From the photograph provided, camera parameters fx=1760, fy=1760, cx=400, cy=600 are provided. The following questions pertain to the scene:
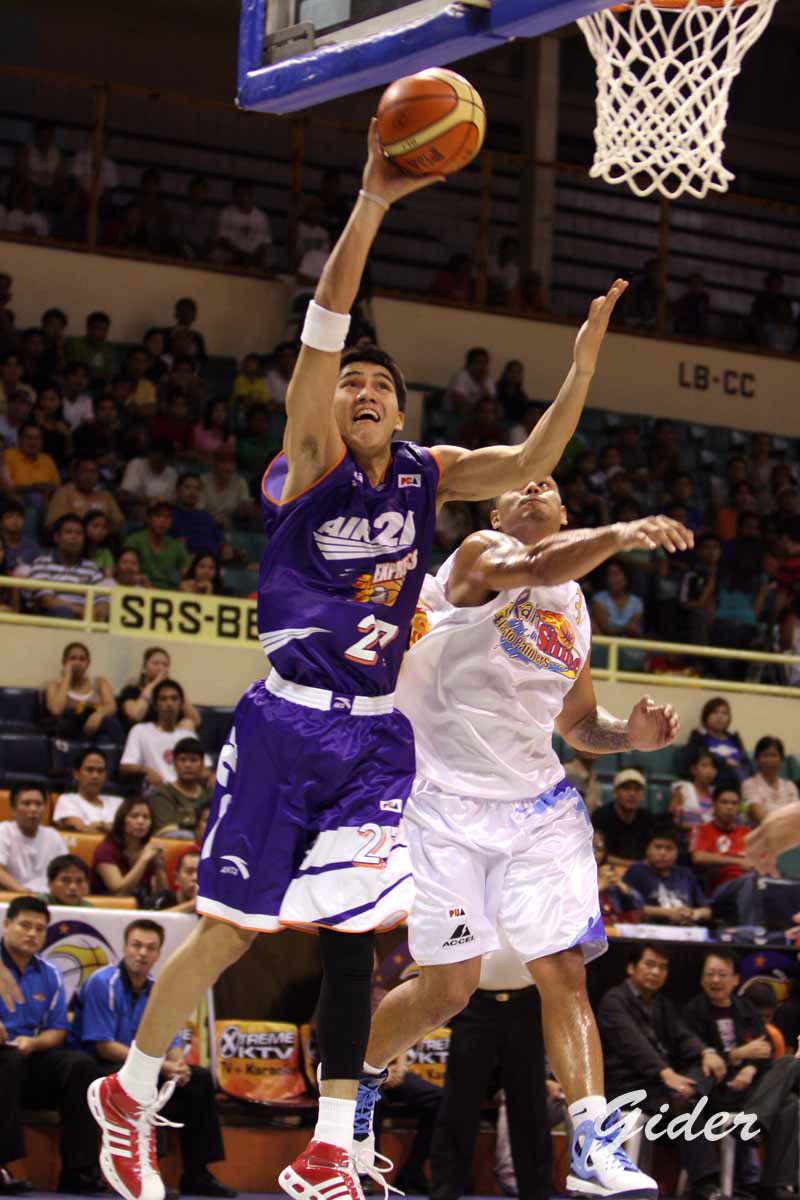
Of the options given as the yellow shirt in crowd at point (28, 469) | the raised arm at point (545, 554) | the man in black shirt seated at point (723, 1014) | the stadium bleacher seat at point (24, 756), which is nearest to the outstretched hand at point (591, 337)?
the raised arm at point (545, 554)

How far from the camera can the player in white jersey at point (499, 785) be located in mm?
5824

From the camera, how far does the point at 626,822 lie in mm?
11516

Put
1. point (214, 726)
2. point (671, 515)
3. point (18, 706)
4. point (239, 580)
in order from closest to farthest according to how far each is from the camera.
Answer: point (18, 706), point (214, 726), point (239, 580), point (671, 515)

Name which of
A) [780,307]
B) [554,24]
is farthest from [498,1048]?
[780,307]

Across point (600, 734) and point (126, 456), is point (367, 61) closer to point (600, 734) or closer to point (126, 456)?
point (600, 734)

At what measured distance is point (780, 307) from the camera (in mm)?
19844

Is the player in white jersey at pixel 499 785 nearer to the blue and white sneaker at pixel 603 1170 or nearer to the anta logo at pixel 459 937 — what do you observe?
the anta logo at pixel 459 937

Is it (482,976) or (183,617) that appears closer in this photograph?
(482,976)

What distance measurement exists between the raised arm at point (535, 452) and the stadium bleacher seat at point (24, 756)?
6580 millimetres

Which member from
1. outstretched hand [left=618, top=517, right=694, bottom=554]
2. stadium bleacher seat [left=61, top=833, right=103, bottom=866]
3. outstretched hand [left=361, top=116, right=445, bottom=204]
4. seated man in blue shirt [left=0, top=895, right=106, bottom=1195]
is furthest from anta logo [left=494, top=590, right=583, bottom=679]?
stadium bleacher seat [left=61, top=833, right=103, bottom=866]

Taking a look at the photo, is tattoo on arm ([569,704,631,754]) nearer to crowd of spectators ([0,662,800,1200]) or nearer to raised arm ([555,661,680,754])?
raised arm ([555,661,680,754])

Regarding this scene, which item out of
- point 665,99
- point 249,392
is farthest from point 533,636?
point 249,392

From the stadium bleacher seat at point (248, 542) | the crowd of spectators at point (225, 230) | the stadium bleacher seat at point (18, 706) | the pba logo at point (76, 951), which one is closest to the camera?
the pba logo at point (76, 951)

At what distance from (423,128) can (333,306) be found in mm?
540
